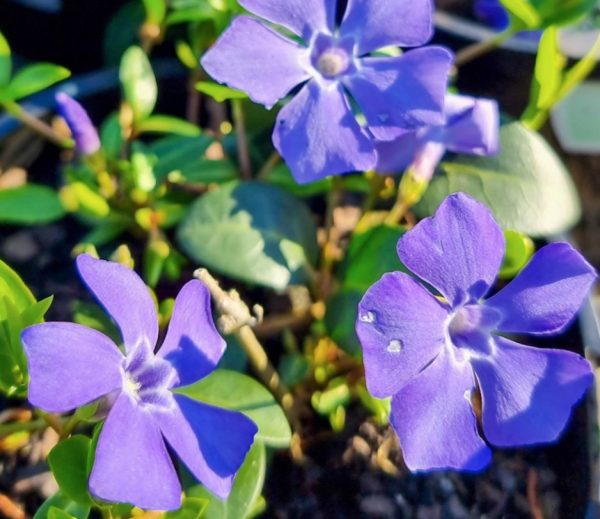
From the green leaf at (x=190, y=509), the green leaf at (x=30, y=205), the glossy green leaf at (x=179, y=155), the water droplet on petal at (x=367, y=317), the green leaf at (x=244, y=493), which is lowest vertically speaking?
the green leaf at (x=244, y=493)

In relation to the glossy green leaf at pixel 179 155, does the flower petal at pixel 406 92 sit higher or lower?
higher

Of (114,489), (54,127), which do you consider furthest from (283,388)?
(54,127)

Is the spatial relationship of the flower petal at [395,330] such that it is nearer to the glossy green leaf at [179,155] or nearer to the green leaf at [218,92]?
the green leaf at [218,92]

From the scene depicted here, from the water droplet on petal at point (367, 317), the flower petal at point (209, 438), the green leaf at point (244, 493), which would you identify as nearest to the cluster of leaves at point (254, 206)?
the green leaf at point (244, 493)

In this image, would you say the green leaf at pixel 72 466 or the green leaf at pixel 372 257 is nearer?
the green leaf at pixel 72 466

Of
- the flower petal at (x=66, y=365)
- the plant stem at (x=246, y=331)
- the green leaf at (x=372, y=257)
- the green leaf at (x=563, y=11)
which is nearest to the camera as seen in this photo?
the flower petal at (x=66, y=365)

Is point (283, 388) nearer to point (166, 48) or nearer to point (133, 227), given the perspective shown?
point (133, 227)

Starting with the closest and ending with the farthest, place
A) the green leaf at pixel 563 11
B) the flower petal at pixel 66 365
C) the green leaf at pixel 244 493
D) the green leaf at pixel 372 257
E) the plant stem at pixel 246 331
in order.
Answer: the flower petal at pixel 66 365 → the plant stem at pixel 246 331 → the green leaf at pixel 244 493 → the green leaf at pixel 372 257 → the green leaf at pixel 563 11
